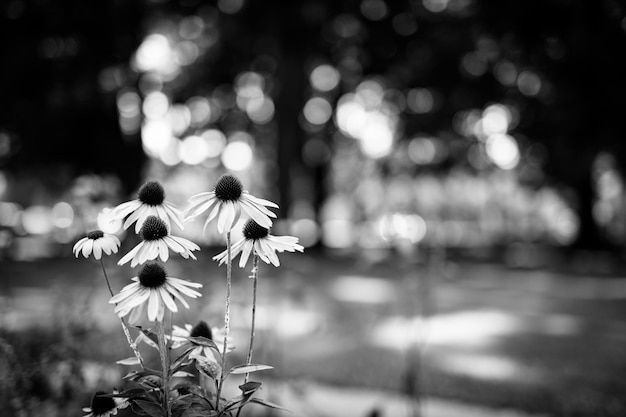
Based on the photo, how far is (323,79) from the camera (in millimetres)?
19016

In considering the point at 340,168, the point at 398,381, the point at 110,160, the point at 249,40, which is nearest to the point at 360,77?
the point at 249,40

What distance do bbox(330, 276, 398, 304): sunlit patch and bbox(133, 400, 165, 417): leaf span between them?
699 centimetres

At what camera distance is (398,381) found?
14.1 feet

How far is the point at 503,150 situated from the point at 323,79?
7.64 m

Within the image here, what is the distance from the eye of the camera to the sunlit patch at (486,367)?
15.0ft

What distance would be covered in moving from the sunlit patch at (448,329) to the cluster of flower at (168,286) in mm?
4472

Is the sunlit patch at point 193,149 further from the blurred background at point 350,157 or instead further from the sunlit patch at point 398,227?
the sunlit patch at point 398,227

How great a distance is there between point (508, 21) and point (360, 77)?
40.8ft

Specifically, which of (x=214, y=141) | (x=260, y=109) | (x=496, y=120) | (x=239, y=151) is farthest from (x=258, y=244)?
(x=239, y=151)

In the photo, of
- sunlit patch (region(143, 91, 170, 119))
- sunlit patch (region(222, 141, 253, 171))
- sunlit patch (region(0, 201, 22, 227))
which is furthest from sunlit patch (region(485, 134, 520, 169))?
sunlit patch (region(0, 201, 22, 227))

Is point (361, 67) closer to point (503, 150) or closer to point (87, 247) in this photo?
point (503, 150)

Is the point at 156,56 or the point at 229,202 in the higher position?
the point at 156,56

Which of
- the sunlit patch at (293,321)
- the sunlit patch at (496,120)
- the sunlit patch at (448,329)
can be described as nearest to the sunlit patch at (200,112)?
the sunlit patch at (496,120)

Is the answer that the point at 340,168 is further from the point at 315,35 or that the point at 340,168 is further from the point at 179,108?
the point at 315,35
